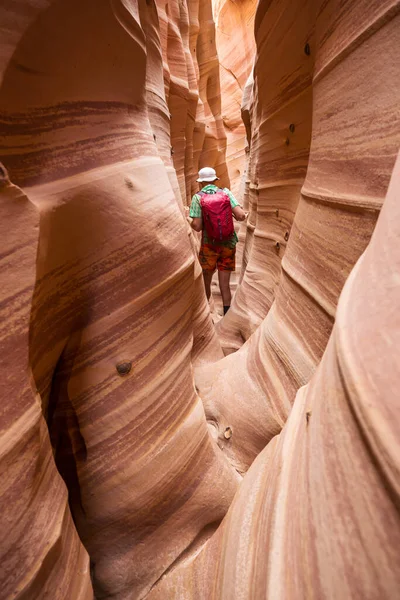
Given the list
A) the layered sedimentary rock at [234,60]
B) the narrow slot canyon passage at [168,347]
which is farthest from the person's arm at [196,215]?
the layered sedimentary rock at [234,60]

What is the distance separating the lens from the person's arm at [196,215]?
2564 millimetres

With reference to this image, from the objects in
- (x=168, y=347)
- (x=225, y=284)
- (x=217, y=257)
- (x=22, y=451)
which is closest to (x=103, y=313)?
(x=168, y=347)

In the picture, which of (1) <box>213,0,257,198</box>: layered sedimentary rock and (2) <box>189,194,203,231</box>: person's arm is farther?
(1) <box>213,0,257,198</box>: layered sedimentary rock

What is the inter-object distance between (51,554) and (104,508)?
1.20 feet

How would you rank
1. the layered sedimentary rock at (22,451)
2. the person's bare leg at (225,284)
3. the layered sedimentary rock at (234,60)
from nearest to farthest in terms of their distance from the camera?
the layered sedimentary rock at (22,451)
the person's bare leg at (225,284)
the layered sedimentary rock at (234,60)

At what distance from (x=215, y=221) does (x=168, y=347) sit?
5.36 feet

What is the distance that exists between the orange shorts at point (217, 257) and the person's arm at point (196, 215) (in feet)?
0.91

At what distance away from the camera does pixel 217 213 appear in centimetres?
254

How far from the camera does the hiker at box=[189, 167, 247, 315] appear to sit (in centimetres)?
253

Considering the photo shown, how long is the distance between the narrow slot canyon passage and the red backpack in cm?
92

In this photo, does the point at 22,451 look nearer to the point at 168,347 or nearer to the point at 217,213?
the point at 168,347

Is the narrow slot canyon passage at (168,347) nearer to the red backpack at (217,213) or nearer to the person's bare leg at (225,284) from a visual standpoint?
the red backpack at (217,213)

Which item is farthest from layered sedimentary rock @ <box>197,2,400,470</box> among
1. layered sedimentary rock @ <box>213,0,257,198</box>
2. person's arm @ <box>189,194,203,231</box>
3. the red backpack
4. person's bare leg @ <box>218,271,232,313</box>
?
layered sedimentary rock @ <box>213,0,257,198</box>

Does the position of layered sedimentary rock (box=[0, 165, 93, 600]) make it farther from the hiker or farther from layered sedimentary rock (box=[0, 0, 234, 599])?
the hiker
